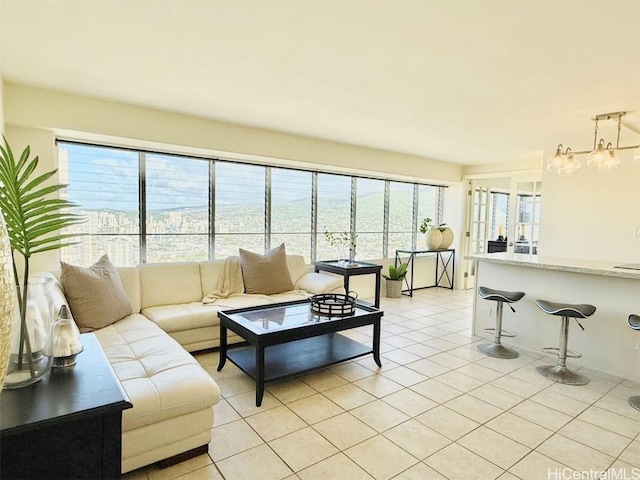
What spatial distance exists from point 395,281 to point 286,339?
12.2 ft

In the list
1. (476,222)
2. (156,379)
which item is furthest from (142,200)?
(476,222)

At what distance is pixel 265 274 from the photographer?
4.18m

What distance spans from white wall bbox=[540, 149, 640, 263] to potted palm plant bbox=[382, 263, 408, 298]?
2014mm

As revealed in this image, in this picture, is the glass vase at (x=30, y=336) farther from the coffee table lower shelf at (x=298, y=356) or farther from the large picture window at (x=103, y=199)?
the large picture window at (x=103, y=199)

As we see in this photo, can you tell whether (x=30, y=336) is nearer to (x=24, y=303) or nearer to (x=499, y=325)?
(x=24, y=303)

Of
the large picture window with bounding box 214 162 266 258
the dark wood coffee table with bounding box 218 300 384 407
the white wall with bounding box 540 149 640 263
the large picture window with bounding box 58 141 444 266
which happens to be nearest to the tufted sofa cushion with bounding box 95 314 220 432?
the dark wood coffee table with bounding box 218 300 384 407

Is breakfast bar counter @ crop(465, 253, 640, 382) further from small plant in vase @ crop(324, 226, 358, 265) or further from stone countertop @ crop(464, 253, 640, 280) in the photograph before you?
small plant in vase @ crop(324, 226, 358, 265)

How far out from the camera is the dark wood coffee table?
8.59 feet

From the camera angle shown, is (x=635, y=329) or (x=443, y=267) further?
(x=443, y=267)

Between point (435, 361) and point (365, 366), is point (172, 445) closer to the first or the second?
point (365, 366)

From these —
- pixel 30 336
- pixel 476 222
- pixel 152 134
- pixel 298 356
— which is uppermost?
pixel 152 134

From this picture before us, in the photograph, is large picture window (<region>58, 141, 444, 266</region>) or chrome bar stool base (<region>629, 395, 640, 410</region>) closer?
chrome bar stool base (<region>629, 395, 640, 410</region>)

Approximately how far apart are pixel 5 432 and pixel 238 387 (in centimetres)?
188

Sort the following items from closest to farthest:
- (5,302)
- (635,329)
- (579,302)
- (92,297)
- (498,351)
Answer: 1. (5,302)
2. (635,329)
3. (92,297)
4. (579,302)
5. (498,351)
